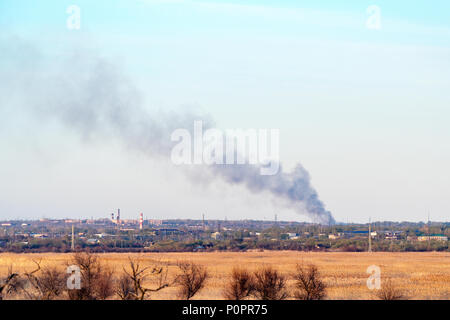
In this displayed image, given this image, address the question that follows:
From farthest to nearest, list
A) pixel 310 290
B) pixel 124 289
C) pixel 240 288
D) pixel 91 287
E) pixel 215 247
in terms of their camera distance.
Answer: pixel 215 247 → pixel 310 290 → pixel 240 288 → pixel 124 289 → pixel 91 287

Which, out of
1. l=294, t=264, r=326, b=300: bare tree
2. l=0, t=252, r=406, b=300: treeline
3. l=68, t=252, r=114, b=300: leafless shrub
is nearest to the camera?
l=68, t=252, r=114, b=300: leafless shrub

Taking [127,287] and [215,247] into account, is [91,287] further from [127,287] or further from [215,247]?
[215,247]

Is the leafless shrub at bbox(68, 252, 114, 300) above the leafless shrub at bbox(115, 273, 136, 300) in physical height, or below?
above

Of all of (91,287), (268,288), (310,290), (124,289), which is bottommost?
(310,290)

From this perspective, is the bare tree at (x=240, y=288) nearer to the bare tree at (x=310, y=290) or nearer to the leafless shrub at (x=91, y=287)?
the bare tree at (x=310, y=290)

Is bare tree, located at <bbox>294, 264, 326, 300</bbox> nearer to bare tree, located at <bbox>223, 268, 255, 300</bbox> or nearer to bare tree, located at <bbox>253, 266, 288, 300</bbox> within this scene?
bare tree, located at <bbox>253, 266, 288, 300</bbox>

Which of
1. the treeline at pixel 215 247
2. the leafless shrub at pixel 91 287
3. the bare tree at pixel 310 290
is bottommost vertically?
the treeline at pixel 215 247

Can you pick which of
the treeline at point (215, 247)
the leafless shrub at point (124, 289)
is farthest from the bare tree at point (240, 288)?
the treeline at point (215, 247)

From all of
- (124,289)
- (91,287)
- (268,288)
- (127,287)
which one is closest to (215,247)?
(268,288)

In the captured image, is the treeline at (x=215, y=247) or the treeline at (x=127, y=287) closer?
the treeline at (x=127, y=287)

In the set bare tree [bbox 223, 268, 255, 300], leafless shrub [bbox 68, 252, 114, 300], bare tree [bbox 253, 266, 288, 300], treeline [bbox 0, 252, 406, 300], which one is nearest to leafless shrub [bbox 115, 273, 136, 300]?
treeline [bbox 0, 252, 406, 300]
